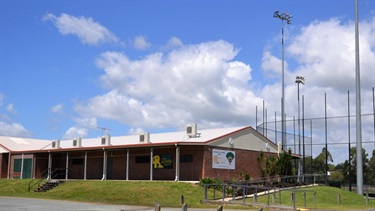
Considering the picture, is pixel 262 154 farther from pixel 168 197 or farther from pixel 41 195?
pixel 41 195

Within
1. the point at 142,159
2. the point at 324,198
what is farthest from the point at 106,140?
the point at 324,198

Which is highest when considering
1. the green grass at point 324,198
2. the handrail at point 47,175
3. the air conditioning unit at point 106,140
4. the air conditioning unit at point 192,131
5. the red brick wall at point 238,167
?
the air conditioning unit at point 192,131

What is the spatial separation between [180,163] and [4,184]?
17896 millimetres

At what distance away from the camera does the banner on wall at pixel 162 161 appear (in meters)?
37.1

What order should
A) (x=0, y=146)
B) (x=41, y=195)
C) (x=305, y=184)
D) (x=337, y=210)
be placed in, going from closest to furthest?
(x=337, y=210) → (x=41, y=195) → (x=305, y=184) → (x=0, y=146)

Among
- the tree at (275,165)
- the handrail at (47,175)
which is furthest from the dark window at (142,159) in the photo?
the tree at (275,165)

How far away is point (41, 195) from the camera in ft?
118

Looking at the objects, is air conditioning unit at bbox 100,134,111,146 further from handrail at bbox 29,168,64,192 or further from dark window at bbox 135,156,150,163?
handrail at bbox 29,168,64,192

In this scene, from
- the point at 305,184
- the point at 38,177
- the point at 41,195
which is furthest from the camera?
the point at 38,177

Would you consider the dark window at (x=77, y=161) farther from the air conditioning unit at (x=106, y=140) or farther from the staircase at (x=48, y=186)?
the staircase at (x=48, y=186)

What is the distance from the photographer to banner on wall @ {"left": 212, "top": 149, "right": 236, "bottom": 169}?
35.7 meters

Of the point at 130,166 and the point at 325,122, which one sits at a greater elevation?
the point at 325,122

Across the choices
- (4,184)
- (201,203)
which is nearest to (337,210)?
(201,203)

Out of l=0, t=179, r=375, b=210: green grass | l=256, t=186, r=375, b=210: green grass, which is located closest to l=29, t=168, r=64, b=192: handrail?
l=0, t=179, r=375, b=210: green grass
